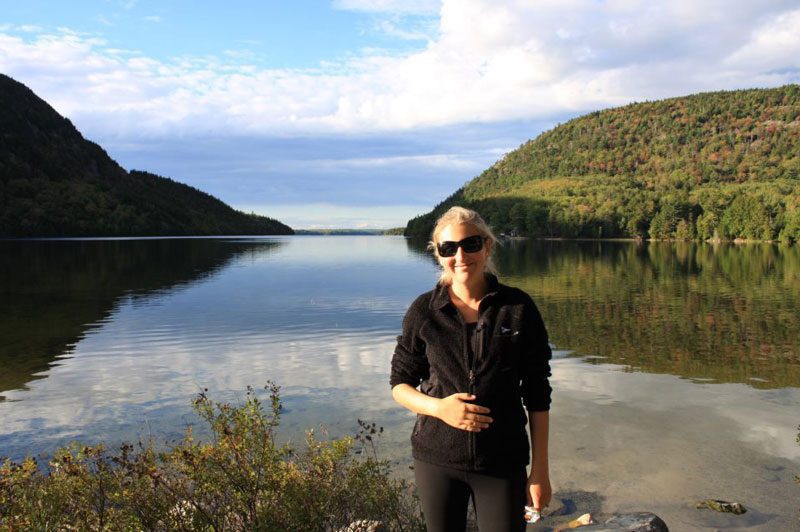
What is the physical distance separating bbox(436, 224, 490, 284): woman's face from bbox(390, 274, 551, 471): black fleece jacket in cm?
13

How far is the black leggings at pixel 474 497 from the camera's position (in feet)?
11.8

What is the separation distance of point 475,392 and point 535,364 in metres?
0.43

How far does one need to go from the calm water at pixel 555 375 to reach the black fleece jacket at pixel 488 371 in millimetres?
6824

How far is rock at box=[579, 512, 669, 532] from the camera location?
24.5ft

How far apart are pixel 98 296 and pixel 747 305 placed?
40932mm

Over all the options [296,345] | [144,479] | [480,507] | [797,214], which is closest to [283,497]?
[144,479]

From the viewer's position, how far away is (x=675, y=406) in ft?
49.8

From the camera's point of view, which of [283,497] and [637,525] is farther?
[637,525]

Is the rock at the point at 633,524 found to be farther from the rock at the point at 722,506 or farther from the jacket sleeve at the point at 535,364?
the jacket sleeve at the point at 535,364

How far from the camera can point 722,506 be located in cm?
932

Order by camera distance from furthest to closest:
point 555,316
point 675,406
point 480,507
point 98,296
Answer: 1. point 98,296
2. point 555,316
3. point 675,406
4. point 480,507

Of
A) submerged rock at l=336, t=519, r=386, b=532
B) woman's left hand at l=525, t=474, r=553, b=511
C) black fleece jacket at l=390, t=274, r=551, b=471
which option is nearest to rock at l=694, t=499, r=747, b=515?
submerged rock at l=336, t=519, r=386, b=532

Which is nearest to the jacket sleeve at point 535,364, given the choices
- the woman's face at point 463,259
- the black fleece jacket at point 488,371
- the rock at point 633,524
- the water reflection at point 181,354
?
the black fleece jacket at point 488,371

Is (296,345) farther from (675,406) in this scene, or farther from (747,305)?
(747,305)
